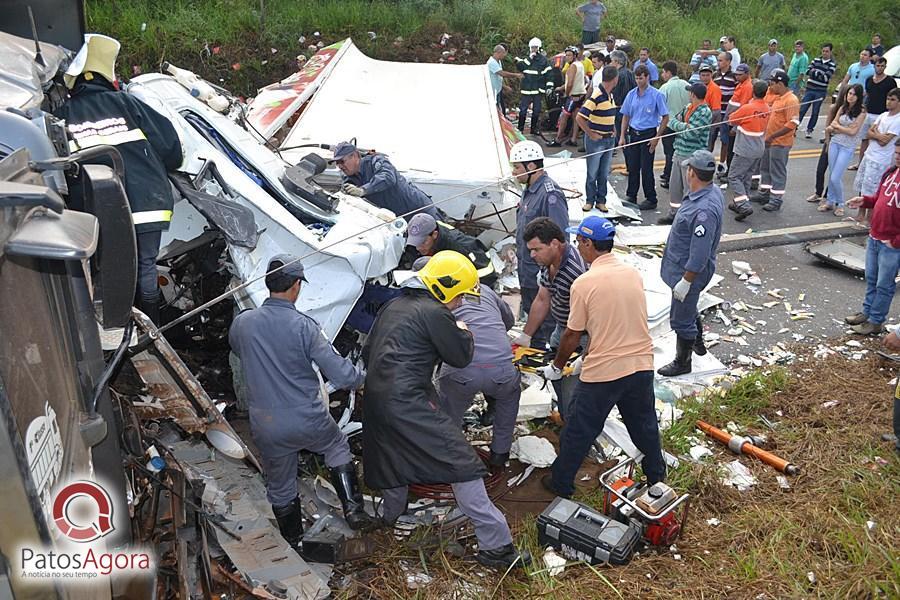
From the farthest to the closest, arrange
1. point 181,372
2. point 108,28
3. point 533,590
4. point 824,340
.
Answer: point 108,28, point 824,340, point 533,590, point 181,372

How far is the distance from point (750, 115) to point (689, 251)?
405 centimetres

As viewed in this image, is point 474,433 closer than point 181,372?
No

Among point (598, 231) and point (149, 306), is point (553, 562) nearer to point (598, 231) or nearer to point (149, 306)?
point (598, 231)

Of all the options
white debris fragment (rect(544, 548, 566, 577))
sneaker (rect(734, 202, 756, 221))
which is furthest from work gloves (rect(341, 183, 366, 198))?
sneaker (rect(734, 202, 756, 221))

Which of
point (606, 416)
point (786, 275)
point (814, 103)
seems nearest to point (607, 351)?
point (606, 416)

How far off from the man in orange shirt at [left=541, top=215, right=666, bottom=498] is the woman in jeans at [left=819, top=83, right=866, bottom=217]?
20.0 ft

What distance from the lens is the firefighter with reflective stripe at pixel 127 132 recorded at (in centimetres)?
418

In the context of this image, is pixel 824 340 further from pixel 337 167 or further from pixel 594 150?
pixel 337 167

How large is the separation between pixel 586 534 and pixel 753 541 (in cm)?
86

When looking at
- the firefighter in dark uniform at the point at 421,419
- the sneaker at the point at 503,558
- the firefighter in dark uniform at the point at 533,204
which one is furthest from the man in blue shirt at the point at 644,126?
the sneaker at the point at 503,558

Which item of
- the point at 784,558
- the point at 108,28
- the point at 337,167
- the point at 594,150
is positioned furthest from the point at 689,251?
the point at 108,28

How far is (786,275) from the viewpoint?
25.0 feet

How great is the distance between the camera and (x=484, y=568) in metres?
3.90

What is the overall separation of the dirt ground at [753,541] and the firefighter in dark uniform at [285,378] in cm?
60
